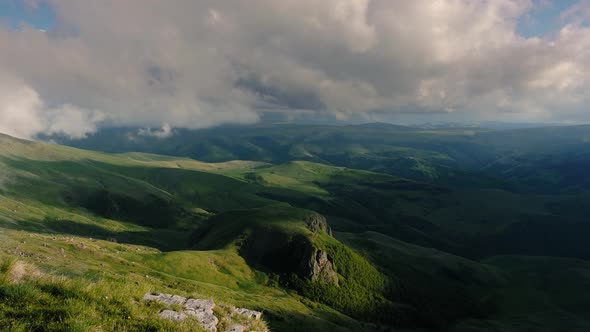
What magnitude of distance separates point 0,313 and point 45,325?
5.14 ft

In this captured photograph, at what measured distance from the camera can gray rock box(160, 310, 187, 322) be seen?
52.0 ft

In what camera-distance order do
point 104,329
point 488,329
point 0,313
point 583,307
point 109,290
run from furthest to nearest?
1. point 583,307
2. point 488,329
3. point 109,290
4. point 104,329
5. point 0,313

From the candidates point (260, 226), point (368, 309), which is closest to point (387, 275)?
point (368, 309)

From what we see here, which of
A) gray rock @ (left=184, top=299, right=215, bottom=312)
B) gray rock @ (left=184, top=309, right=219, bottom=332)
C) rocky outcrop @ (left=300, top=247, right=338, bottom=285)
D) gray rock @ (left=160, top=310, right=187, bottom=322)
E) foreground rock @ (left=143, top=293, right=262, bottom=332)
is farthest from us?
rocky outcrop @ (left=300, top=247, right=338, bottom=285)

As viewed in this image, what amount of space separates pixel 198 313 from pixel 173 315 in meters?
2.29

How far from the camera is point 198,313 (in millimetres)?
18406

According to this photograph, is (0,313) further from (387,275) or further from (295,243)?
(387,275)

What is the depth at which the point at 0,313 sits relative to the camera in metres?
11.5

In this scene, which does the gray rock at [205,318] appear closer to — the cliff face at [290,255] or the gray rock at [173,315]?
the gray rock at [173,315]

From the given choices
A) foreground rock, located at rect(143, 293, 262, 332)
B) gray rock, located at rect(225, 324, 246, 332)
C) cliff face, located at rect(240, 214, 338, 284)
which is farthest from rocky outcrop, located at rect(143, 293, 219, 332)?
cliff face, located at rect(240, 214, 338, 284)

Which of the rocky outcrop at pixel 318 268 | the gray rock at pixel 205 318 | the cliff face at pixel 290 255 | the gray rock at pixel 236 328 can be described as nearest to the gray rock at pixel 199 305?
the gray rock at pixel 205 318

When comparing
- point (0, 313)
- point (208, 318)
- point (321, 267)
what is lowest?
point (321, 267)

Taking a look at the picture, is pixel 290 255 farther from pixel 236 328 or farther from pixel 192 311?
pixel 192 311

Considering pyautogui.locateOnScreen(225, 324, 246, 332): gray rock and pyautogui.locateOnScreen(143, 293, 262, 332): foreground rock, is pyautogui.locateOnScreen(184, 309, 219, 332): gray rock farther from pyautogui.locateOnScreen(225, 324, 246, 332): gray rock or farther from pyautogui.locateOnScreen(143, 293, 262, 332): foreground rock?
pyautogui.locateOnScreen(225, 324, 246, 332): gray rock
